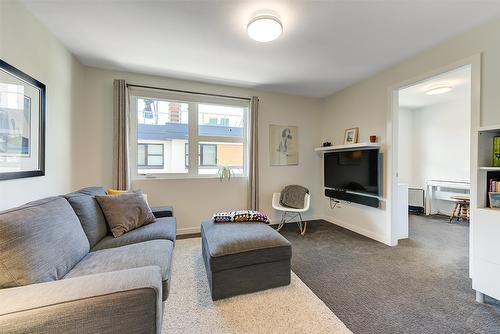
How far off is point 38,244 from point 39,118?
1.46 m

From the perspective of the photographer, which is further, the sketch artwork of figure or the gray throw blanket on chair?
the sketch artwork of figure

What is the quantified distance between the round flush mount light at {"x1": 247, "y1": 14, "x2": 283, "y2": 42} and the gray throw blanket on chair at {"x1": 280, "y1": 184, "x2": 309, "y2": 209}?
2509mm

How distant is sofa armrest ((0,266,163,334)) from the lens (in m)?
0.77

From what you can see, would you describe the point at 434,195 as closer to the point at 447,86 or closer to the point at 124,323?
the point at 447,86

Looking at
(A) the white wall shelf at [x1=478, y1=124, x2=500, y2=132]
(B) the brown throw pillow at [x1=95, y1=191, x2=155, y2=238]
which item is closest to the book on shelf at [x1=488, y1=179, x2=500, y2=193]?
(A) the white wall shelf at [x1=478, y1=124, x2=500, y2=132]

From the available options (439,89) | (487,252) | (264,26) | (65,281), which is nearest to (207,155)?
(264,26)

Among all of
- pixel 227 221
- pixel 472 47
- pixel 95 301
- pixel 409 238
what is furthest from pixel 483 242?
pixel 95 301

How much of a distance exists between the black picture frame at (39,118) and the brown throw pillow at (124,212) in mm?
552

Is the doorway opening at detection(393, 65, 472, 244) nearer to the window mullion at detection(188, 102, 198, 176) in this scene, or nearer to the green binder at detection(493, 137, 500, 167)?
the green binder at detection(493, 137, 500, 167)

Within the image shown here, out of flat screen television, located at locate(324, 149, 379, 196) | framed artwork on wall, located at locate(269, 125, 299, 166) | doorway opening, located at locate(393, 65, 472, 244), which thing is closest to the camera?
flat screen television, located at locate(324, 149, 379, 196)

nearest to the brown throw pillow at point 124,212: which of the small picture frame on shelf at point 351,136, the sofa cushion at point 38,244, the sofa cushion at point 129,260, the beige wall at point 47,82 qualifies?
the sofa cushion at point 129,260

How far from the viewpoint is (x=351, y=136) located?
350 cm

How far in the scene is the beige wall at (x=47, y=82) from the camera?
5.26 ft

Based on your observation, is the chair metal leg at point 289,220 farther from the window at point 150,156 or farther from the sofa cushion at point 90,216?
the sofa cushion at point 90,216
